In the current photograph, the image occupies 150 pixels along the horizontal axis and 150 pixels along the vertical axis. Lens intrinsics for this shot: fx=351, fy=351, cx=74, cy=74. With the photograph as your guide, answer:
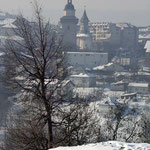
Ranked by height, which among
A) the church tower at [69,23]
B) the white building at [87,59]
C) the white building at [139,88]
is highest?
the church tower at [69,23]

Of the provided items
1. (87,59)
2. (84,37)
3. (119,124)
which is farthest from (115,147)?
(84,37)

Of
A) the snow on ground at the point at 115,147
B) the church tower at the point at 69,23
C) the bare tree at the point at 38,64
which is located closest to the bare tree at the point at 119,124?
the bare tree at the point at 38,64

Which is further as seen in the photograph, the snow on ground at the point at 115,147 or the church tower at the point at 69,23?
the church tower at the point at 69,23

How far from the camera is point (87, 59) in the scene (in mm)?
37281

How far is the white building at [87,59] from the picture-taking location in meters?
36.8

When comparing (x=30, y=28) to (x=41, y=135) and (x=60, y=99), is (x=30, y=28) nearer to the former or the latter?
(x=60, y=99)

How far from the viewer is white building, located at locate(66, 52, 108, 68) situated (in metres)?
36.8

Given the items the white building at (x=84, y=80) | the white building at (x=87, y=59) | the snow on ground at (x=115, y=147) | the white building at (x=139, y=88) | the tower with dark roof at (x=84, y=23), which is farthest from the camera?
the tower with dark roof at (x=84, y=23)

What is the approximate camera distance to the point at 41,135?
5.41 metres

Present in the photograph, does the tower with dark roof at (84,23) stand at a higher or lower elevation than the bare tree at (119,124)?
higher

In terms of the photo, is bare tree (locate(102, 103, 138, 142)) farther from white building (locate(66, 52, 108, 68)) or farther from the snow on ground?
white building (locate(66, 52, 108, 68))

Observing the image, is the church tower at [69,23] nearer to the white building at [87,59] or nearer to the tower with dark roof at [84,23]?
the white building at [87,59]

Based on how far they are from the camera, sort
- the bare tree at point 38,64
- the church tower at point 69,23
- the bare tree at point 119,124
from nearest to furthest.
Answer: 1. the bare tree at point 38,64
2. the bare tree at point 119,124
3. the church tower at point 69,23

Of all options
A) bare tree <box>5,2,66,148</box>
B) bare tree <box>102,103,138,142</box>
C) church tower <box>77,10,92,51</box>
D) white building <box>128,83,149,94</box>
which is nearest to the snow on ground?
bare tree <box>5,2,66,148</box>
